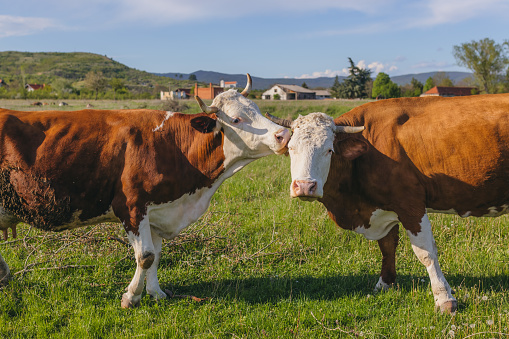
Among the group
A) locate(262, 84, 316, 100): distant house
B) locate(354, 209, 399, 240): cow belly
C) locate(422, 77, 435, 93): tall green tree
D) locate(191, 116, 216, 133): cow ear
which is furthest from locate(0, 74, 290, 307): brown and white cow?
locate(262, 84, 316, 100): distant house

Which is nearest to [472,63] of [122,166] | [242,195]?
[242,195]

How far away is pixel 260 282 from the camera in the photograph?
565 cm

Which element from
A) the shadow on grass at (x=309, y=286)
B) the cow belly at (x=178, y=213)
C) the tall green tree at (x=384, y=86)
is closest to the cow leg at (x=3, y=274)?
the cow belly at (x=178, y=213)

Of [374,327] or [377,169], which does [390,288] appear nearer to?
[374,327]

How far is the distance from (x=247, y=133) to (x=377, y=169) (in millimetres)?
1655

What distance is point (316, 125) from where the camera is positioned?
4.84 m

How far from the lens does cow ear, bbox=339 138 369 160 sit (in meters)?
4.86

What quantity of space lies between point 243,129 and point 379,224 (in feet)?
7.19

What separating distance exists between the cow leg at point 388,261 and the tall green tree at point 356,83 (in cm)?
7517

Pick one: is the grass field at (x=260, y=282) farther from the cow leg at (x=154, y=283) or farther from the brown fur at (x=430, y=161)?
A: the brown fur at (x=430, y=161)

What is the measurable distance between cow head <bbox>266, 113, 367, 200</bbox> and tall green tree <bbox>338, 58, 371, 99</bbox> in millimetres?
75830

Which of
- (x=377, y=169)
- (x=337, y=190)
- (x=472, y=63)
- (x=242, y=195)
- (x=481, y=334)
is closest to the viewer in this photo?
(x=481, y=334)

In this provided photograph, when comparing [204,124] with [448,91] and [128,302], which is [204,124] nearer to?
[128,302]

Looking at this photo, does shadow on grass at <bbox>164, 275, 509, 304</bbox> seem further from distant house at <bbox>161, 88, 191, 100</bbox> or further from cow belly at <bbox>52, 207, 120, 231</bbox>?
distant house at <bbox>161, 88, 191, 100</bbox>
